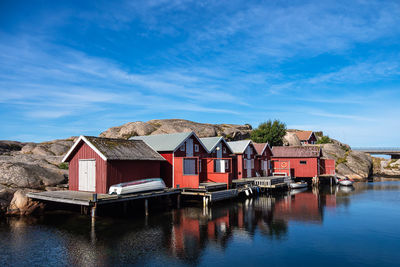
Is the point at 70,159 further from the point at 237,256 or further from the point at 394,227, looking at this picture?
the point at 394,227

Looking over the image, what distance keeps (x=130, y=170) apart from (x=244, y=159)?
748 inches

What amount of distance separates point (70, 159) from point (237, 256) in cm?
1805

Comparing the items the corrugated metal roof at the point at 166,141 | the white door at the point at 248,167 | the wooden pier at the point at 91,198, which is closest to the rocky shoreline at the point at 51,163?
the wooden pier at the point at 91,198

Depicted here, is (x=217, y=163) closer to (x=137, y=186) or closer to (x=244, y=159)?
(x=244, y=159)


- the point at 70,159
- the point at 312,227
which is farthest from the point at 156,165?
the point at 312,227

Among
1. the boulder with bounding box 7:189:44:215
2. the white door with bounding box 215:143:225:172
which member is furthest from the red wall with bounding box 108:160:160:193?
the white door with bounding box 215:143:225:172

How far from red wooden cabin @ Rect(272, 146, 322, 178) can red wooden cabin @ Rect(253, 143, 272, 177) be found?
1.69 m

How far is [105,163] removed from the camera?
22969 millimetres

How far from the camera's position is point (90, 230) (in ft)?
60.1

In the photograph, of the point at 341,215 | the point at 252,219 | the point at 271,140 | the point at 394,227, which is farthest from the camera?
the point at 271,140

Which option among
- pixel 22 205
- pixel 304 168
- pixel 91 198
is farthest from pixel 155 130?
pixel 91 198

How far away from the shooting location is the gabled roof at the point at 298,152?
158 ft

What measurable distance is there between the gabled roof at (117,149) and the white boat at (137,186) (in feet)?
6.87

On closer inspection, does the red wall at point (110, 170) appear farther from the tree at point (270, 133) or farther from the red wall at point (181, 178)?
the tree at point (270, 133)
